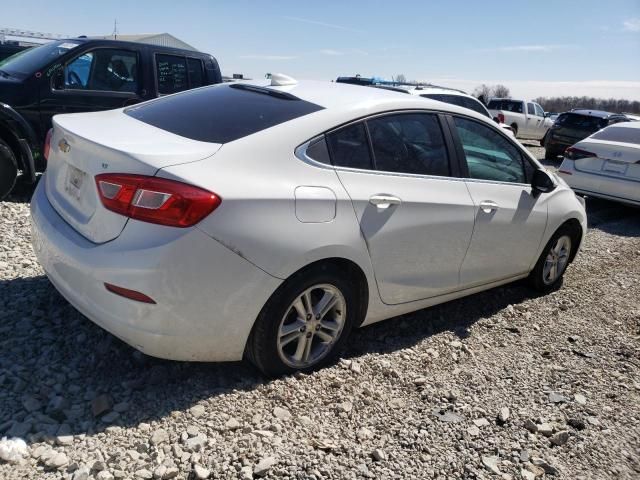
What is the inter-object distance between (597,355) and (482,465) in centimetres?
179

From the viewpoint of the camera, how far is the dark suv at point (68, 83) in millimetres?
5809

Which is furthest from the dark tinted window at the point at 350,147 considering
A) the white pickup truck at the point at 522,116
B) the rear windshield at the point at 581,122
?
the white pickup truck at the point at 522,116

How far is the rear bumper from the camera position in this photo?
2.42 metres

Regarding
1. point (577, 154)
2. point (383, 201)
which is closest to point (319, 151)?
point (383, 201)

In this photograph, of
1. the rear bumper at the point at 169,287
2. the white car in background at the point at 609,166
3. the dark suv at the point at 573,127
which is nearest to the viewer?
the rear bumper at the point at 169,287

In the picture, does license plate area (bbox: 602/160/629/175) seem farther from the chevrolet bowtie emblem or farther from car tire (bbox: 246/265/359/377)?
the chevrolet bowtie emblem

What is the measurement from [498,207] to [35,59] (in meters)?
5.63

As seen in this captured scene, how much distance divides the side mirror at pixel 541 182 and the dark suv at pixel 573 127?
12620 millimetres

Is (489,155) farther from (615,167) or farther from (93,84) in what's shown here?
(615,167)

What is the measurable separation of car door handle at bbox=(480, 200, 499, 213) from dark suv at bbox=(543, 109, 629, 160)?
43.7ft

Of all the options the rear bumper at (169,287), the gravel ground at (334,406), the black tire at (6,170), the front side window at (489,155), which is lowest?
the gravel ground at (334,406)

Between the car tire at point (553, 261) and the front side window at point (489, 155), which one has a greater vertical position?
the front side window at point (489, 155)

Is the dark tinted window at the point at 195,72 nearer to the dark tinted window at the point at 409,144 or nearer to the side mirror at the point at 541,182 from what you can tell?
the dark tinted window at the point at 409,144

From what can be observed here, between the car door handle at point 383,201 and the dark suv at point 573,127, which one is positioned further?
the dark suv at point 573,127
